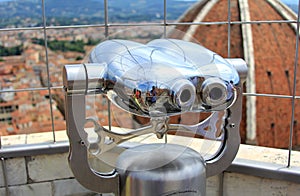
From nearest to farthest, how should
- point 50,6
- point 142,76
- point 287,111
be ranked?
point 142,76 < point 50,6 < point 287,111

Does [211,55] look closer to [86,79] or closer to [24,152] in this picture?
[86,79]

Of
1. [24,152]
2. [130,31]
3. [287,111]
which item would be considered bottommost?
[287,111]

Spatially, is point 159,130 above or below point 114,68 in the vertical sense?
below

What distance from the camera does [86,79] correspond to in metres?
0.90

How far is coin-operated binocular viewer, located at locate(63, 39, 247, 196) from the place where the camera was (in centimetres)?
86

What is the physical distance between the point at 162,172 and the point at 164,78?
0.74 feet

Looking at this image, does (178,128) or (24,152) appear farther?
(24,152)

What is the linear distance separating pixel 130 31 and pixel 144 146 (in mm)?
291

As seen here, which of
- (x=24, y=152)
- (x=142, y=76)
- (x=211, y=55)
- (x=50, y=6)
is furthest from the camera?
(x=50, y=6)

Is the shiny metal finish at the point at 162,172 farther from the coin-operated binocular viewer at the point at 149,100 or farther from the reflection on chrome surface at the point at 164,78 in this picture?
the reflection on chrome surface at the point at 164,78

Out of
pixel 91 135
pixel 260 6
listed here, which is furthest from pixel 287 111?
pixel 91 135

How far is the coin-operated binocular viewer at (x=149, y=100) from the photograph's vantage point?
86 centimetres

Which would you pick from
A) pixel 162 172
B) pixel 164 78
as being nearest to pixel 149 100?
pixel 164 78

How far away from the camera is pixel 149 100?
2.77 feet
